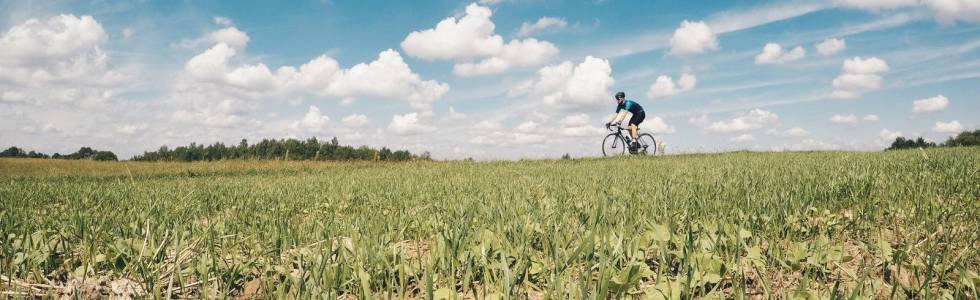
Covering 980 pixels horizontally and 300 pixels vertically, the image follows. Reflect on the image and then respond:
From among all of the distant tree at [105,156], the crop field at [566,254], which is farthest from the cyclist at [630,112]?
the distant tree at [105,156]

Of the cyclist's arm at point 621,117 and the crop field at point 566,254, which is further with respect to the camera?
the cyclist's arm at point 621,117

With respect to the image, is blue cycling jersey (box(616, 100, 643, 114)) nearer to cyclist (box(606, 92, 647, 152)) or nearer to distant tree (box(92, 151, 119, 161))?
cyclist (box(606, 92, 647, 152))

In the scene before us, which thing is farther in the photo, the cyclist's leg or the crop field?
the cyclist's leg

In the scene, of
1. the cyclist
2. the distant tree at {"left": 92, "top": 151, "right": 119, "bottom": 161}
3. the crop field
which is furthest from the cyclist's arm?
the distant tree at {"left": 92, "top": 151, "right": 119, "bottom": 161}

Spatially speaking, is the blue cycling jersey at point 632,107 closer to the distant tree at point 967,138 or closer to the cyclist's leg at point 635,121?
the cyclist's leg at point 635,121

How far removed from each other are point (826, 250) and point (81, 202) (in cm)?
696

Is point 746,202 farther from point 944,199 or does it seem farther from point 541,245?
point 541,245

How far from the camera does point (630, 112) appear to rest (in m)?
20.3

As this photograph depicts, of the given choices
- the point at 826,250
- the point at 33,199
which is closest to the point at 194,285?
the point at 826,250

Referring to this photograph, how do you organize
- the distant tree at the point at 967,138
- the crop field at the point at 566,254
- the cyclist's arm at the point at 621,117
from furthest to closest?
the distant tree at the point at 967,138 → the cyclist's arm at the point at 621,117 → the crop field at the point at 566,254

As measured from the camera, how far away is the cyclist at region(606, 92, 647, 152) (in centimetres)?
2005

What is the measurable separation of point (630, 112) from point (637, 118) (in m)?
0.41

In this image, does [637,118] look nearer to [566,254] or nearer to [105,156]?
[566,254]

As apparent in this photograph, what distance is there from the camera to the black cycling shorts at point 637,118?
20281 mm
